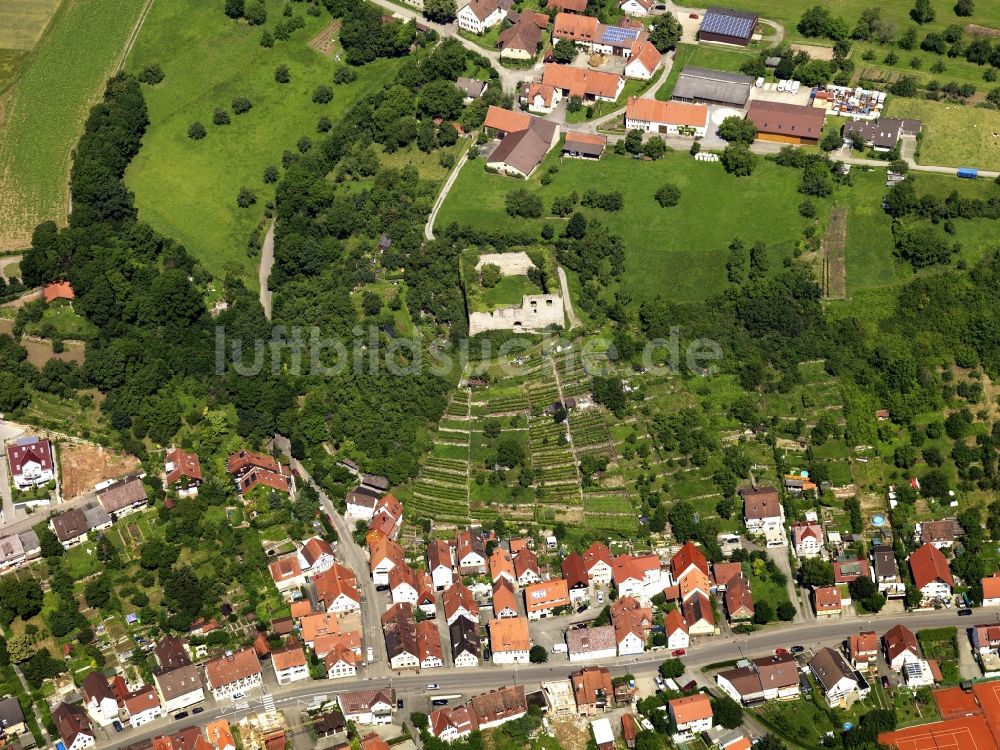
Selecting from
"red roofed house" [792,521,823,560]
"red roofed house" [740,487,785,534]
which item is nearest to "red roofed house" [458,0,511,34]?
"red roofed house" [740,487,785,534]

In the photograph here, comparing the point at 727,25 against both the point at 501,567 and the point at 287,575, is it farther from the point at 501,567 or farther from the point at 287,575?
the point at 287,575

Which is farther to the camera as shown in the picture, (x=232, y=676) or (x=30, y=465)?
(x=30, y=465)

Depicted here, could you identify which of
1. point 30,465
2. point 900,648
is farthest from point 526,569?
point 30,465

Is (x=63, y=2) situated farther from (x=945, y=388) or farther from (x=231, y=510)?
(x=945, y=388)

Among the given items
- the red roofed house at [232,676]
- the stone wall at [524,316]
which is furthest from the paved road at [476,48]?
the red roofed house at [232,676]

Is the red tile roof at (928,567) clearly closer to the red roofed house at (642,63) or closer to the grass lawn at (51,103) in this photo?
the red roofed house at (642,63)

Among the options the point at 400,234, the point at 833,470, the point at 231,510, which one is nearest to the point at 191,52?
the point at 400,234
